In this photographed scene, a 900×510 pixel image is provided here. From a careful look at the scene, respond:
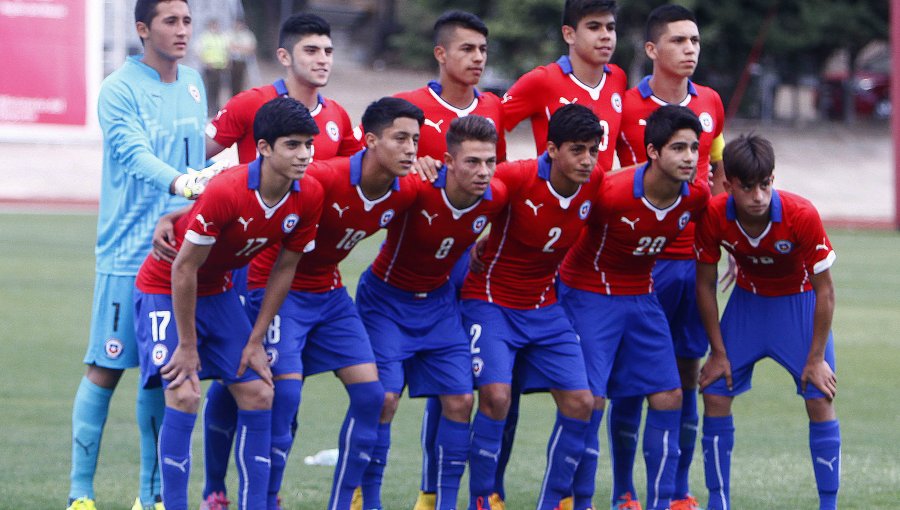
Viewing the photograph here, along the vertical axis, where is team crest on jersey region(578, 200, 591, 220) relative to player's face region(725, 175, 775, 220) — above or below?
below

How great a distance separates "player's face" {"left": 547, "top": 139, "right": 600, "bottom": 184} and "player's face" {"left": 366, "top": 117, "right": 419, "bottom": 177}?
0.72m

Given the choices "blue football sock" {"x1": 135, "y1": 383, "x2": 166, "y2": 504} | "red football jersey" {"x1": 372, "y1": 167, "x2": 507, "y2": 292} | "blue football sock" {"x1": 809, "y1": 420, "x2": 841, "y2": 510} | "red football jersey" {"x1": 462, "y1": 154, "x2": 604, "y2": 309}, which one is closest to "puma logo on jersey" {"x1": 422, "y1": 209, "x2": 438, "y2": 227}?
"red football jersey" {"x1": 372, "y1": 167, "x2": 507, "y2": 292}

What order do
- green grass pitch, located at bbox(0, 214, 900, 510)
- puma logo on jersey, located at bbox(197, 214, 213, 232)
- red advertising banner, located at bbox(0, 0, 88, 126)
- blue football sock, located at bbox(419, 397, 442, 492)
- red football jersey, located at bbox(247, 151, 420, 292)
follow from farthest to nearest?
red advertising banner, located at bbox(0, 0, 88, 126)
green grass pitch, located at bbox(0, 214, 900, 510)
blue football sock, located at bbox(419, 397, 442, 492)
red football jersey, located at bbox(247, 151, 420, 292)
puma logo on jersey, located at bbox(197, 214, 213, 232)

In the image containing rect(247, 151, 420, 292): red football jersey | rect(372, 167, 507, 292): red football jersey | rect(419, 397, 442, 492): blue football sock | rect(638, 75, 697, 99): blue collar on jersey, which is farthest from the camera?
rect(638, 75, 697, 99): blue collar on jersey

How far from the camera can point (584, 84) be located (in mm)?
7230

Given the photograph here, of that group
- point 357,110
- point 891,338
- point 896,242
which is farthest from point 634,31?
point 891,338

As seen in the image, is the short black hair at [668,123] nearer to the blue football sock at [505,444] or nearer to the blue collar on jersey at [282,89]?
the blue football sock at [505,444]

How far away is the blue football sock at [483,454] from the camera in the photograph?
256 inches

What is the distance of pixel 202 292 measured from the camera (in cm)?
620

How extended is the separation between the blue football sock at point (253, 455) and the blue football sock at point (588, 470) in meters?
1.65

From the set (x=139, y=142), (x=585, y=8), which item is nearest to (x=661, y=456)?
Result: (x=585, y=8)

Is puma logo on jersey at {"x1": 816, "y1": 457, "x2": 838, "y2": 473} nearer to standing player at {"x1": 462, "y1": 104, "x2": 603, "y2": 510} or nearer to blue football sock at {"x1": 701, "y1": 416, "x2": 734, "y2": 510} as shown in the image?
blue football sock at {"x1": 701, "y1": 416, "x2": 734, "y2": 510}

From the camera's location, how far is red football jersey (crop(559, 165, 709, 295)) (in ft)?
21.7

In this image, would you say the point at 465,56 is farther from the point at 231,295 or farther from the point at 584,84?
the point at 231,295
